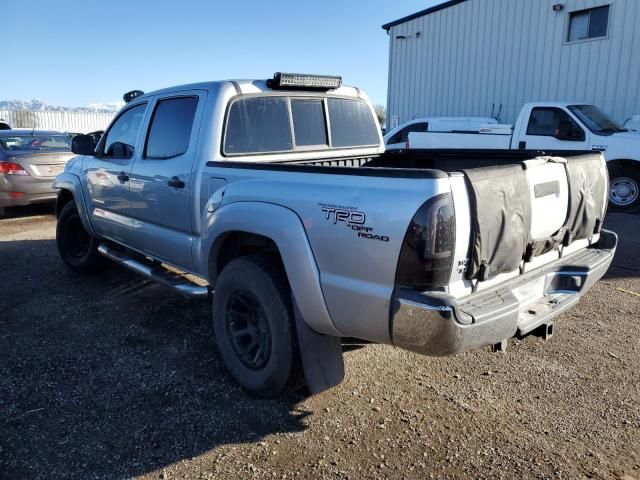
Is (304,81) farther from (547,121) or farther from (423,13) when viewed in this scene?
(423,13)

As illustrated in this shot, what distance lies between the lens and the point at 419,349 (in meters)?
2.40

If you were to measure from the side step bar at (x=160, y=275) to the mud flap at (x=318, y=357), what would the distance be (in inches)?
42.1

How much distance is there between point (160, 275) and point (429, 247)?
2622 millimetres

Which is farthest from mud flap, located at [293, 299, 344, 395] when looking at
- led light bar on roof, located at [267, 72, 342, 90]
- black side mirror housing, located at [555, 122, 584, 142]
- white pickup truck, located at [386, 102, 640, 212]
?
black side mirror housing, located at [555, 122, 584, 142]

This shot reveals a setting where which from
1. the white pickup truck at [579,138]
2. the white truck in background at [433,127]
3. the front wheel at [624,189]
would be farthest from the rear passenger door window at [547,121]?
the white truck in background at [433,127]

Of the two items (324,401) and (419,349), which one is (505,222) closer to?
(419,349)

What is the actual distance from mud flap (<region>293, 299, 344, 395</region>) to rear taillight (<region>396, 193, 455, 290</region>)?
0.74 m

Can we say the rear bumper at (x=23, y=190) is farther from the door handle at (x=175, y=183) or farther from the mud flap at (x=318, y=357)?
the mud flap at (x=318, y=357)

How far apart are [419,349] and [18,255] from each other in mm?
6220

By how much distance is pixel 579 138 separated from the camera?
33.1 ft

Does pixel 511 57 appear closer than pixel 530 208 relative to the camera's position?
No

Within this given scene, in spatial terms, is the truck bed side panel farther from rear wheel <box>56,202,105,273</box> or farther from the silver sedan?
the silver sedan

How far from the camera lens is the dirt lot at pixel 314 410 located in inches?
103

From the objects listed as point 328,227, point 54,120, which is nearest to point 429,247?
point 328,227
